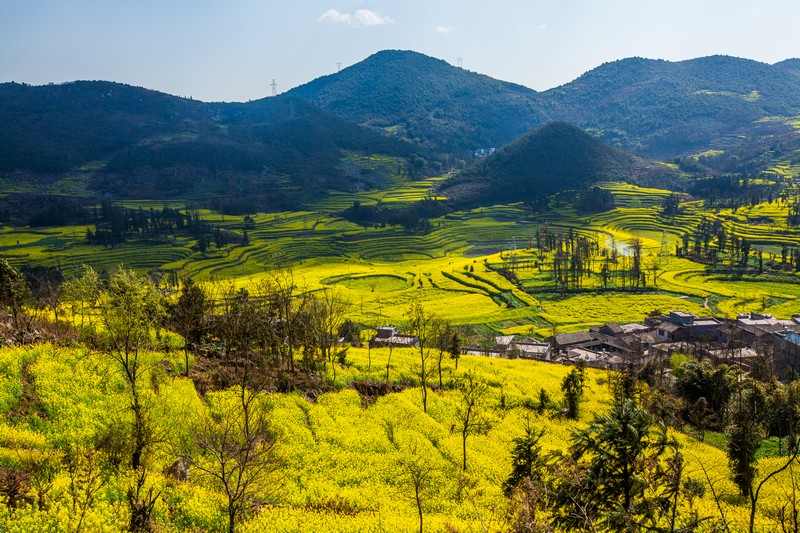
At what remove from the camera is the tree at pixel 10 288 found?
1211 inches

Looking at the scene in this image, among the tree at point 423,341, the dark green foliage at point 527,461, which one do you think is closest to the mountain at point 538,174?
the tree at point 423,341

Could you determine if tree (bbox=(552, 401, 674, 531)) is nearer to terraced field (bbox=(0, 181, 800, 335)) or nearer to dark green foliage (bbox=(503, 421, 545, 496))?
dark green foliage (bbox=(503, 421, 545, 496))

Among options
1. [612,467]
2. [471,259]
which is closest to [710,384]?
[612,467]

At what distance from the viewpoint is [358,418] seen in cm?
3050

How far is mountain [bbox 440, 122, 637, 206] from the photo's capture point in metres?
180

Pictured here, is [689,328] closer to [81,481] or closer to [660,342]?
[660,342]

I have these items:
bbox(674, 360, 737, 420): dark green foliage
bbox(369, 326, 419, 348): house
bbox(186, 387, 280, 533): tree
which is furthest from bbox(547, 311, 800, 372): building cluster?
bbox(186, 387, 280, 533): tree

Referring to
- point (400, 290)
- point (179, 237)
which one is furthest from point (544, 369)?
point (179, 237)

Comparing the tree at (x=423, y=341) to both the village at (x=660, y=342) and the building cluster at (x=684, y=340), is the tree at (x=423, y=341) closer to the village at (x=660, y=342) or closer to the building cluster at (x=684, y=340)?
the village at (x=660, y=342)

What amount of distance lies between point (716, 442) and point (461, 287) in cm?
5783

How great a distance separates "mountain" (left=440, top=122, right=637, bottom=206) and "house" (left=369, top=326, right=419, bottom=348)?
382 ft

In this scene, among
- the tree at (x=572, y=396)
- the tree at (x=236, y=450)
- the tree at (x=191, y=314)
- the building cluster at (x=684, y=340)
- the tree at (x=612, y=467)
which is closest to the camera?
the tree at (x=236, y=450)

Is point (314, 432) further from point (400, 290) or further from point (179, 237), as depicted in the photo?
point (179, 237)

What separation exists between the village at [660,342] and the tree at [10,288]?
36.4m
